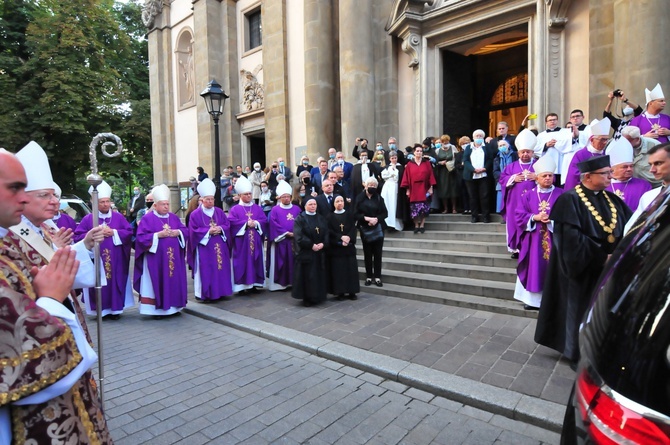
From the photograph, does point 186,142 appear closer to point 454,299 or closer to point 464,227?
point 464,227

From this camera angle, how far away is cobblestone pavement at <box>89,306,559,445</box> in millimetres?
3164

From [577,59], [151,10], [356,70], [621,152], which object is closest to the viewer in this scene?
[621,152]

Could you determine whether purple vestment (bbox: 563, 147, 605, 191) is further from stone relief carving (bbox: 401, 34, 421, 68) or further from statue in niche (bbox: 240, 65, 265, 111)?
statue in niche (bbox: 240, 65, 265, 111)

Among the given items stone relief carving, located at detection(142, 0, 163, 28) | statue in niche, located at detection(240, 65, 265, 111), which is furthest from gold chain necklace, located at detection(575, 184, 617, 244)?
stone relief carving, located at detection(142, 0, 163, 28)

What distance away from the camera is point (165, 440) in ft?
10.3

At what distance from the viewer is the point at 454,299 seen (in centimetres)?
643

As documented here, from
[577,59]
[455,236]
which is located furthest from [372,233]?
[577,59]

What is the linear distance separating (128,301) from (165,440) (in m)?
4.80

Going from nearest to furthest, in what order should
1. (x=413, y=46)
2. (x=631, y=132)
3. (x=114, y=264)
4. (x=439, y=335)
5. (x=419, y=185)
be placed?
(x=439, y=335) < (x=631, y=132) < (x=114, y=264) < (x=419, y=185) < (x=413, y=46)

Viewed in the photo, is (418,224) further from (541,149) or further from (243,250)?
(243,250)

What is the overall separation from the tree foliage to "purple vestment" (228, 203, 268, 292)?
1643 centimetres

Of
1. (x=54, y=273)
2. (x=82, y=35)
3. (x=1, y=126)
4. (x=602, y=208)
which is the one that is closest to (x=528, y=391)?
(x=602, y=208)

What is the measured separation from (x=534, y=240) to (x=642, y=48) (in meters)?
4.80

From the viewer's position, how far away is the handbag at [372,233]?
751cm
